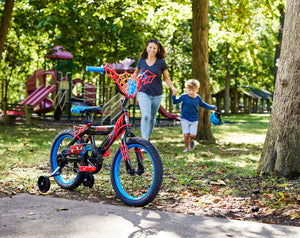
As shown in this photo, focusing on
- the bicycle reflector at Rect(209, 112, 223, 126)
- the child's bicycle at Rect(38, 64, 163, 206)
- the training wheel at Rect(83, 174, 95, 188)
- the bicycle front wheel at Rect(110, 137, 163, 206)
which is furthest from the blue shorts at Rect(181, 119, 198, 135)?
the training wheel at Rect(83, 174, 95, 188)

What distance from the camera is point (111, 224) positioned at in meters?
3.28

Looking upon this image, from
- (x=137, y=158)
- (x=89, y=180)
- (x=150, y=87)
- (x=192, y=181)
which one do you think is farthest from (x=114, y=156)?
(x=150, y=87)

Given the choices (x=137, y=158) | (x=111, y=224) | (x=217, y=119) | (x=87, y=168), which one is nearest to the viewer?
(x=111, y=224)

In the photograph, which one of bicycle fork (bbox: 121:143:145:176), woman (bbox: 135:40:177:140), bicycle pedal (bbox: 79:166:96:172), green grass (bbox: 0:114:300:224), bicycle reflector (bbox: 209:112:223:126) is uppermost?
woman (bbox: 135:40:177:140)

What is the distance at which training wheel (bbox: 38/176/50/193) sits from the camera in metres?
4.51

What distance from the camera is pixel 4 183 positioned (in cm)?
497

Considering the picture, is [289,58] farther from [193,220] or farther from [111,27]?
[111,27]

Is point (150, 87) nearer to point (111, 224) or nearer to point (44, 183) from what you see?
point (44, 183)

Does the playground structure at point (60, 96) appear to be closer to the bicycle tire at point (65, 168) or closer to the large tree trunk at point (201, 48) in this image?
the large tree trunk at point (201, 48)

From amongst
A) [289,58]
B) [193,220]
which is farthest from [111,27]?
[193,220]

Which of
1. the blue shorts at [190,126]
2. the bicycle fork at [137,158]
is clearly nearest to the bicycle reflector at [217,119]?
the blue shorts at [190,126]

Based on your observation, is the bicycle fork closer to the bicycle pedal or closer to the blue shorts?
the bicycle pedal

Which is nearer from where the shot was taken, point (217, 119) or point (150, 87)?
point (150, 87)

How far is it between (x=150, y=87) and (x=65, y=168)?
7.70ft
